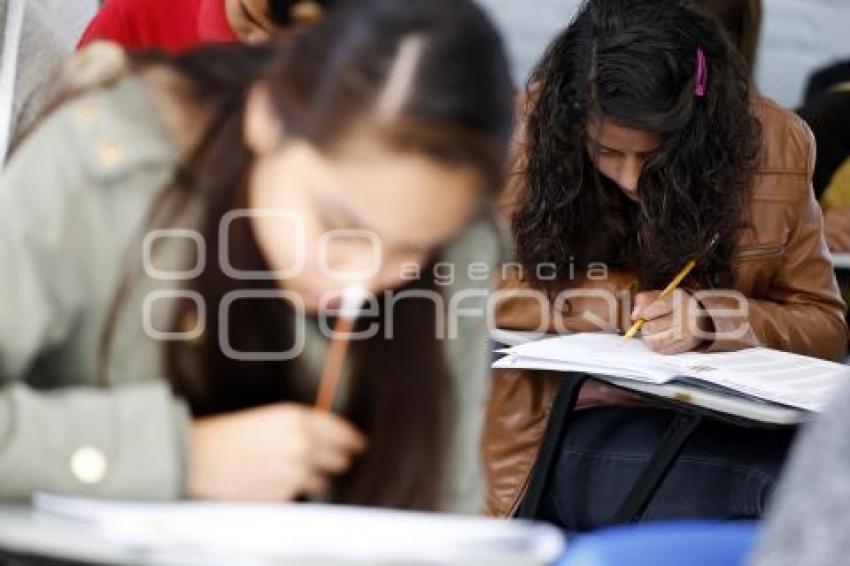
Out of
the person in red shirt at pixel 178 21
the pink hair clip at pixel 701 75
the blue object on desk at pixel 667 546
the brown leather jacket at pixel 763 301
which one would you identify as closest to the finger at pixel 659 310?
the brown leather jacket at pixel 763 301

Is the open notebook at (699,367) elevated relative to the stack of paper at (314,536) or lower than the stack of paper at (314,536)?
lower

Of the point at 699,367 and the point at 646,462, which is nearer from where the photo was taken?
the point at 699,367

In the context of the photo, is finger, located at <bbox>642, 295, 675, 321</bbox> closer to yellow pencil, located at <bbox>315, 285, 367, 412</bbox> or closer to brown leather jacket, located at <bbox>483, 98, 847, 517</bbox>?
brown leather jacket, located at <bbox>483, 98, 847, 517</bbox>

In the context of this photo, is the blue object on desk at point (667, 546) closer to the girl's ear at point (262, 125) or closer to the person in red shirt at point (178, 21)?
the girl's ear at point (262, 125)

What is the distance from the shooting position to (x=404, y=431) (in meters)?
1.11

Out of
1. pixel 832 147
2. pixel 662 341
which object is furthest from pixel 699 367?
pixel 832 147

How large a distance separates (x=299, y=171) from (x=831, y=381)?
1.18 meters

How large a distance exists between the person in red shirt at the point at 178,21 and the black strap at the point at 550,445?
0.75 m

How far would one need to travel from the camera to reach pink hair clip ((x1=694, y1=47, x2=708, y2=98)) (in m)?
2.14

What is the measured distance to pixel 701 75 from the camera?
2.14 meters

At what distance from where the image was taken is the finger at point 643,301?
2137 millimetres

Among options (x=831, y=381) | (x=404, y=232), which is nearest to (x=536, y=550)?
(x=404, y=232)

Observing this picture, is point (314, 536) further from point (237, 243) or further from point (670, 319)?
point (670, 319)

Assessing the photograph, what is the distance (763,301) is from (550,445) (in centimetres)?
45
